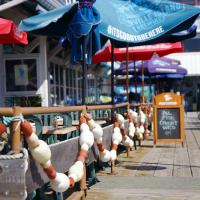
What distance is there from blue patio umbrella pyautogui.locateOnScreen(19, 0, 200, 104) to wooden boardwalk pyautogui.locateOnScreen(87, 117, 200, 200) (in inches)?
69.9

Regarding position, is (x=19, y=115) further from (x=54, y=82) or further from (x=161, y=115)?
(x=54, y=82)

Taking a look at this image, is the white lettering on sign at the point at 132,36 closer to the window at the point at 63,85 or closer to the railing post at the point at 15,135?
the railing post at the point at 15,135

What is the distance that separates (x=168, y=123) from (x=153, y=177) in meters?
2.95

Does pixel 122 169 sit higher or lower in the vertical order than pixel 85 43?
lower

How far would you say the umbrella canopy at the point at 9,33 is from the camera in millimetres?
4559

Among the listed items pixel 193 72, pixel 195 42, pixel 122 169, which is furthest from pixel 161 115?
pixel 195 42

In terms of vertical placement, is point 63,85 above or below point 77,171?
above

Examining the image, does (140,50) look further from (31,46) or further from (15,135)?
(15,135)

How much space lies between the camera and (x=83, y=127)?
10.5 feet

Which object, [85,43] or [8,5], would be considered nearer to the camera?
[85,43]

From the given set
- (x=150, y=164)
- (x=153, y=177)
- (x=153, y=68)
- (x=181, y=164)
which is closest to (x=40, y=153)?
(x=153, y=177)

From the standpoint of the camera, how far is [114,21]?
4.85 metres

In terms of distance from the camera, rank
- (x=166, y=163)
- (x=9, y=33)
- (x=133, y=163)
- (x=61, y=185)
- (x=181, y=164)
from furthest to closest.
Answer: (x=133, y=163) < (x=166, y=163) < (x=181, y=164) < (x=9, y=33) < (x=61, y=185)

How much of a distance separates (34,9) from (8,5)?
29.5 inches
